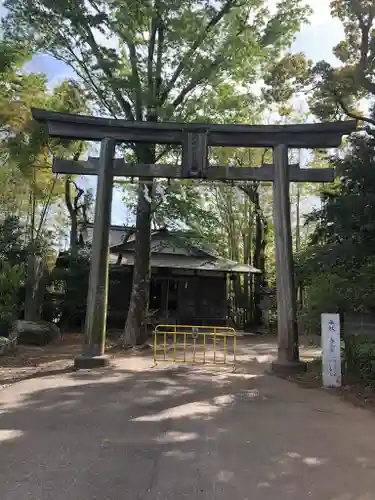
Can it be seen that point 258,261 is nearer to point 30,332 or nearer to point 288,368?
point 30,332


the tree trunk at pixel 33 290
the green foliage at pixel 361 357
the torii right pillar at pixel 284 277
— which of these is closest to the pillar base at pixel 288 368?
the torii right pillar at pixel 284 277

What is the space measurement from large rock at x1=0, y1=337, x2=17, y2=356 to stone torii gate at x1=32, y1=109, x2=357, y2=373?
3.54 meters

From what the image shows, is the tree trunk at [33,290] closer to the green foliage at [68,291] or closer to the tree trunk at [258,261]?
the green foliage at [68,291]

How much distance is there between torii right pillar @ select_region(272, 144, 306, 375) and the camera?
9.57m

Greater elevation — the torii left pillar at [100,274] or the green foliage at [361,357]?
the torii left pillar at [100,274]

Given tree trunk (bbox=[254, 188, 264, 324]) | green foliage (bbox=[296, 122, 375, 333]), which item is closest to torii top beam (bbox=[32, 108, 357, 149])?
green foliage (bbox=[296, 122, 375, 333])

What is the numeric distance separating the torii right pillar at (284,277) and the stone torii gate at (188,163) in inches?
0.9

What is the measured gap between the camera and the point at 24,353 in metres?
12.5

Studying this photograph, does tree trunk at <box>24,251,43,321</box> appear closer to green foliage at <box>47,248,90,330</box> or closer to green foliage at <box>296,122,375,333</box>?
green foliage at <box>47,248,90,330</box>

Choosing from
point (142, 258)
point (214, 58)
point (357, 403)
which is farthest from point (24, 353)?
point (214, 58)

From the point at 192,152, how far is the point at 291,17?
6.26 meters

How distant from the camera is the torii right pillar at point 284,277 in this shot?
9.57 meters

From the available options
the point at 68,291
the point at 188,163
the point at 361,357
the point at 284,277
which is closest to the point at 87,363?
the point at 284,277

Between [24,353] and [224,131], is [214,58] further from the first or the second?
[24,353]
